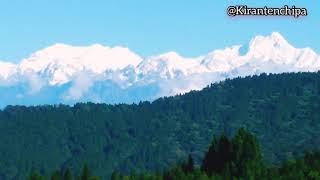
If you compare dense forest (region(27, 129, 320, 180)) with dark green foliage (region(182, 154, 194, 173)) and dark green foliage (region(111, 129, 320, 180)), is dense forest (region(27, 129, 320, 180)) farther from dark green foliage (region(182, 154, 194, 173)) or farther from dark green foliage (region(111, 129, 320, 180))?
dark green foliage (region(182, 154, 194, 173))

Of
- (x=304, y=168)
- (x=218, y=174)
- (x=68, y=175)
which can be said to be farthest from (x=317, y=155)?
(x=68, y=175)

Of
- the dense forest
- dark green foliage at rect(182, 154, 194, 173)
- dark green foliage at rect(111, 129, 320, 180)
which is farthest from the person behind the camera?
dark green foliage at rect(182, 154, 194, 173)

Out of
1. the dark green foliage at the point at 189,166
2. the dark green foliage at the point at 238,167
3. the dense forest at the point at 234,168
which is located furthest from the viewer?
the dark green foliage at the point at 189,166

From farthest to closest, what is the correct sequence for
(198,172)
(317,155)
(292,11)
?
(317,155) → (198,172) → (292,11)

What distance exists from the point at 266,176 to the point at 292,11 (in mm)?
48172

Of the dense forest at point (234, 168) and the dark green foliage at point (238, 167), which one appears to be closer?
the dense forest at point (234, 168)

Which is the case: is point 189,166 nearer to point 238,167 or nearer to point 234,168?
point 234,168

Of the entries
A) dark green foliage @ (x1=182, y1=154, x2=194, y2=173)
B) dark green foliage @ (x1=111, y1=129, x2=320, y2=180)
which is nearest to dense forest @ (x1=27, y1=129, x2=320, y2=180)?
dark green foliage @ (x1=111, y1=129, x2=320, y2=180)

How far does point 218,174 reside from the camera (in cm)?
15400

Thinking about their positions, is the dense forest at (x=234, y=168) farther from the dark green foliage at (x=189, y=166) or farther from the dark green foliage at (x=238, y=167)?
the dark green foliage at (x=189, y=166)

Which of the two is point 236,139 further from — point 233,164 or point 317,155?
point 317,155

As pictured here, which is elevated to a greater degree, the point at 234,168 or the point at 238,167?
the point at 238,167

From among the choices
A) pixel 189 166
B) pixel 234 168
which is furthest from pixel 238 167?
pixel 189 166

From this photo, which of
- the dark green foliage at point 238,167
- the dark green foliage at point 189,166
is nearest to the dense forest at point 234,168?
the dark green foliage at point 238,167
